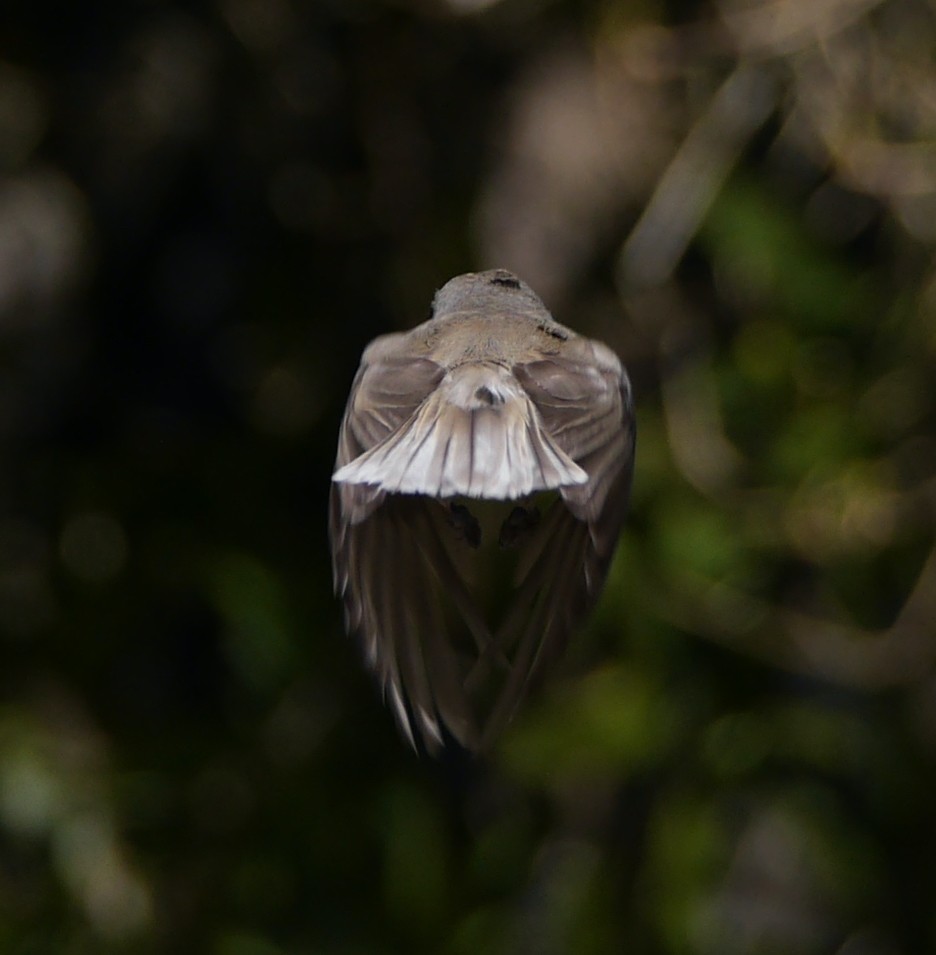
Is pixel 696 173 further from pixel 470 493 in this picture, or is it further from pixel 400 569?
pixel 470 493

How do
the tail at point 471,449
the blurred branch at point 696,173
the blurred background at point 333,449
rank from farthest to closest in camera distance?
the blurred branch at point 696,173 < the blurred background at point 333,449 < the tail at point 471,449

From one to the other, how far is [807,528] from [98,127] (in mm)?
1821

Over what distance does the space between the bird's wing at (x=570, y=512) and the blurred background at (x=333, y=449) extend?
1.09m

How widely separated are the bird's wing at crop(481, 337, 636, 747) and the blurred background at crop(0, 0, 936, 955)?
1.09 m

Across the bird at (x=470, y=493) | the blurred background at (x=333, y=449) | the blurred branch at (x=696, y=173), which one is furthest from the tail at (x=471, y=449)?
the blurred branch at (x=696, y=173)

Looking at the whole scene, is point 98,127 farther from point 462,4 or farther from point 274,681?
point 274,681

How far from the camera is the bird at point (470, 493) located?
1.88 metres

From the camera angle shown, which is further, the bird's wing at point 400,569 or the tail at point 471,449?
the bird's wing at point 400,569

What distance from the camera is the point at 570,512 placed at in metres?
1.98

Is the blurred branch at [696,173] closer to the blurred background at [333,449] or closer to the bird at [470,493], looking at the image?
the blurred background at [333,449]

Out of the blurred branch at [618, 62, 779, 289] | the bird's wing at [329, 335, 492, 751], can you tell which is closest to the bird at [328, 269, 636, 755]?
the bird's wing at [329, 335, 492, 751]

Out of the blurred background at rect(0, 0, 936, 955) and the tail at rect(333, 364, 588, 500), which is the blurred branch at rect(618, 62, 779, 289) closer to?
the blurred background at rect(0, 0, 936, 955)

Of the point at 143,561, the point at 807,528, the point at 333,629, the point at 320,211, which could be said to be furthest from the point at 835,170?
the point at 143,561

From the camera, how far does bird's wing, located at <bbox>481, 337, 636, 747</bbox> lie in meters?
1.88
